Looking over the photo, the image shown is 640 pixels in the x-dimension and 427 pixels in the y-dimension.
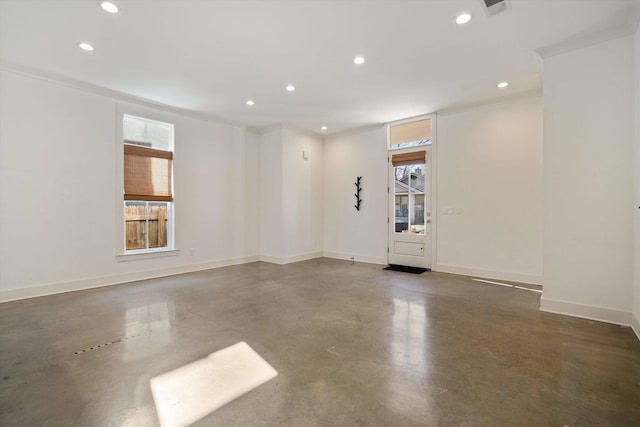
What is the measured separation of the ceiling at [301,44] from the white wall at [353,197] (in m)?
1.81

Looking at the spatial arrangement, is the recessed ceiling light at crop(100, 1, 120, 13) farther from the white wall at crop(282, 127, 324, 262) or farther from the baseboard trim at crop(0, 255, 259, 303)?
the white wall at crop(282, 127, 324, 262)

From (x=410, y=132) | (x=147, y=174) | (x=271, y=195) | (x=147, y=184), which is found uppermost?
(x=410, y=132)

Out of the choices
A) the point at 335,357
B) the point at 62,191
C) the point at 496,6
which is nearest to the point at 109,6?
the point at 62,191

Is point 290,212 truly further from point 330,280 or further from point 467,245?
point 467,245

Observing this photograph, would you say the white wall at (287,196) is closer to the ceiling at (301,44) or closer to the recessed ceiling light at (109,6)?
the ceiling at (301,44)

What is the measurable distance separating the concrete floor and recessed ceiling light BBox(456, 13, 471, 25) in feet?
9.95

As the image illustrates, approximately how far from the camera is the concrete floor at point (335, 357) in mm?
1677

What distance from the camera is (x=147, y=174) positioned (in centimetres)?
500

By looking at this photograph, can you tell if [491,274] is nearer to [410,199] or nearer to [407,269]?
[407,269]

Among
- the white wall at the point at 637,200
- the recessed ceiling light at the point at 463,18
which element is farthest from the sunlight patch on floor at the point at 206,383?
the recessed ceiling light at the point at 463,18

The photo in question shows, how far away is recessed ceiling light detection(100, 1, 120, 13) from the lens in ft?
8.36

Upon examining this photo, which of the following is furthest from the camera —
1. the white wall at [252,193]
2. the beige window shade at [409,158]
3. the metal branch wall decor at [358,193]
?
the metal branch wall decor at [358,193]

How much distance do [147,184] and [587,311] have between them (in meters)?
6.38

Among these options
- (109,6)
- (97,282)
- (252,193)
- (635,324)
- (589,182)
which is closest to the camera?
(109,6)
